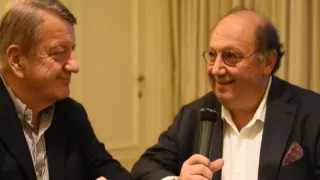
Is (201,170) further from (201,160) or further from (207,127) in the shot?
(207,127)

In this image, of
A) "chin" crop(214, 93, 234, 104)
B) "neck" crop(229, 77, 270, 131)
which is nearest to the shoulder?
"neck" crop(229, 77, 270, 131)

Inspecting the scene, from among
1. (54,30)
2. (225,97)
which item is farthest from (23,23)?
(225,97)

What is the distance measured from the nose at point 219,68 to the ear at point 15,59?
687 mm

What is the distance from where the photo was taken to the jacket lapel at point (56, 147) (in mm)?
1333

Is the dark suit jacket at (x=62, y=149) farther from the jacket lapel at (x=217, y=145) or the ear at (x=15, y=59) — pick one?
the jacket lapel at (x=217, y=145)

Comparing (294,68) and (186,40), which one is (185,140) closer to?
(294,68)

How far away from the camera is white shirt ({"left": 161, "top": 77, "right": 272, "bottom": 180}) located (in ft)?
5.15

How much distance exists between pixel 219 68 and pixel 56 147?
653 mm

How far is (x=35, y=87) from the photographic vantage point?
131cm

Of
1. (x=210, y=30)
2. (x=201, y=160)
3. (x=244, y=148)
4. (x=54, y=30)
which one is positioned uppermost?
(x=54, y=30)

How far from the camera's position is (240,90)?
1584mm

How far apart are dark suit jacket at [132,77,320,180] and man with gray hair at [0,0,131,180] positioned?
0.38 m

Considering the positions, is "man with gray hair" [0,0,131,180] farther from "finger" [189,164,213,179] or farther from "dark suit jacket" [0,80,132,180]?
"finger" [189,164,213,179]

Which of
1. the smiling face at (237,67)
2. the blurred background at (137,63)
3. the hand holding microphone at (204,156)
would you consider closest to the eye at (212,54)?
the smiling face at (237,67)
